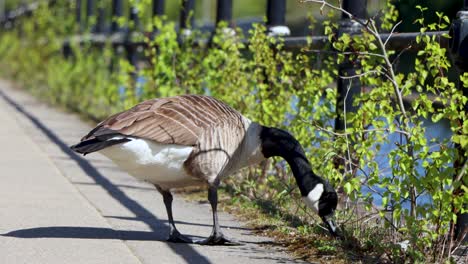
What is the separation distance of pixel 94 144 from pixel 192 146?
25.4 inches

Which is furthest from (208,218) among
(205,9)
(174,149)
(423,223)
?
(205,9)

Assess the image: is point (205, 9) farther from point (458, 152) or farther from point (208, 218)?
point (458, 152)

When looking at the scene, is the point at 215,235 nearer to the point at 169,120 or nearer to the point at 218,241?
the point at 218,241

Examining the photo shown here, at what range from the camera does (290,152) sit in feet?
20.5

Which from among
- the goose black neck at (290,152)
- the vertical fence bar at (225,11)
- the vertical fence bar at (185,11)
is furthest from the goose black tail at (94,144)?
the vertical fence bar at (185,11)

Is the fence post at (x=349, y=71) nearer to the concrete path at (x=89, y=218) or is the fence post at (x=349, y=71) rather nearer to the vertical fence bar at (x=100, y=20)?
the concrete path at (x=89, y=218)

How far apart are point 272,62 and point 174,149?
2199 mm

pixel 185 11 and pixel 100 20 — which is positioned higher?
pixel 185 11

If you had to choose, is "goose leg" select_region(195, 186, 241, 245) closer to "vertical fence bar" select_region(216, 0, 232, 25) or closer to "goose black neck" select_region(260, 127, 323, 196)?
"goose black neck" select_region(260, 127, 323, 196)

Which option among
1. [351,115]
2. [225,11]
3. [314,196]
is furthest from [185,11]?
[351,115]

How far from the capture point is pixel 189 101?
633 cm

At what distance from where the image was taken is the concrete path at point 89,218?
5.82 meters

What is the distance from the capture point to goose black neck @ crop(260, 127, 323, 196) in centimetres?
605

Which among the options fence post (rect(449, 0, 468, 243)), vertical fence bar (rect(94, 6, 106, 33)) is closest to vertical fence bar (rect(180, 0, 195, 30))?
fence post (rect(449, 0, 468, 243))
